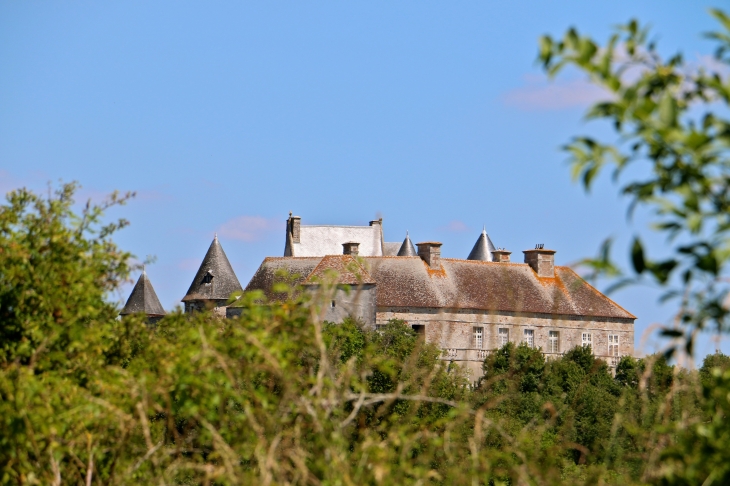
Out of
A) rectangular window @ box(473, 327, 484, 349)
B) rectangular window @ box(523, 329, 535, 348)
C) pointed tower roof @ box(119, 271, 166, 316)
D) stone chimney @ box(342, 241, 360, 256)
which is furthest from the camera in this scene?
pointed tower roof @ box(119, 271, 166, 316)

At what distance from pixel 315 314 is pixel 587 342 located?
5553cm

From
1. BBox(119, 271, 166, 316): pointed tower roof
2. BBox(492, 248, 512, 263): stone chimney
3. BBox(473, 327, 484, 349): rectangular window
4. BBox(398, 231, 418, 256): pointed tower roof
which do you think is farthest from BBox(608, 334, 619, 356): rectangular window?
BBox(119, 271, 166, 316): pointed tower roof

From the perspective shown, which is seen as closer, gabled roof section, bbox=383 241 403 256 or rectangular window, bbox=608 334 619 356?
rectangular window, bbox=608 334 619 356

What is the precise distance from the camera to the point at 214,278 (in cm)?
5947

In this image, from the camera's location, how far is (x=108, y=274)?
5.77m

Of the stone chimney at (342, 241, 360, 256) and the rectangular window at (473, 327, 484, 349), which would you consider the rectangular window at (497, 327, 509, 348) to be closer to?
the rectangular window at (473, 327, 484, 349)

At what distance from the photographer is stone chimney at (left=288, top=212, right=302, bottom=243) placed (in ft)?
221

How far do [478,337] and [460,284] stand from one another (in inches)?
118

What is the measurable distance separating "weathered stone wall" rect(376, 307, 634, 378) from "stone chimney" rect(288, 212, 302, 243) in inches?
578

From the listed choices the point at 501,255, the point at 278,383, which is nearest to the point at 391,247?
the point at 501,255

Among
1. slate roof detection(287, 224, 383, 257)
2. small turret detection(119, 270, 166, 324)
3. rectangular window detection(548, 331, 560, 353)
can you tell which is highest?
slate roof detection(287, 224, 383, 257)

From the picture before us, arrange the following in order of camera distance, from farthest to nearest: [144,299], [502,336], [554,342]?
[144,299] < [554,342] < [502,336]

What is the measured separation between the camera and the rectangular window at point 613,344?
58094mm

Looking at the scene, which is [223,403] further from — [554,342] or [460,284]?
[554,342]
